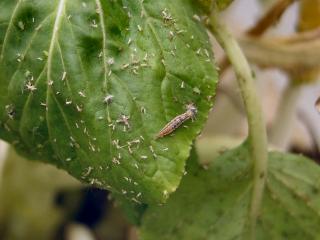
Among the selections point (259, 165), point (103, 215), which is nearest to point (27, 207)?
point (103, 215)

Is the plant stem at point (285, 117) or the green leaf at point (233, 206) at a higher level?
the green leaf at point (233, 206)

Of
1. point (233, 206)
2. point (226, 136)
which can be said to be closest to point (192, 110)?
point (233, 206)

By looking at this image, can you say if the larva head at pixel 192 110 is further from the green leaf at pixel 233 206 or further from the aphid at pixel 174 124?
the green leaf at pixel 233 206

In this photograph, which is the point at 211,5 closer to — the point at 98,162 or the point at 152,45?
the point at 152,45

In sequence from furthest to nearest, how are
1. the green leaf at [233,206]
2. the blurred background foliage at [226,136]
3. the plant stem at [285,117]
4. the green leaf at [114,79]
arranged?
the plant stem at [285,117], the blurred background foliage at [226,136], the green leaf at [233,206], the green leaf at [114,79]

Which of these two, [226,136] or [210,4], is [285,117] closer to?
[226,136]

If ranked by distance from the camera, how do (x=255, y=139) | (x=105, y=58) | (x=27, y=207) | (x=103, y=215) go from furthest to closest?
(x=103, y=215) → (x=27, y=207) → (x=255, y=139) → (x=105, y=58)

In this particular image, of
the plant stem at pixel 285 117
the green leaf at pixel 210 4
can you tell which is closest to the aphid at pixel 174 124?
the green leaf at pixel 210 4
